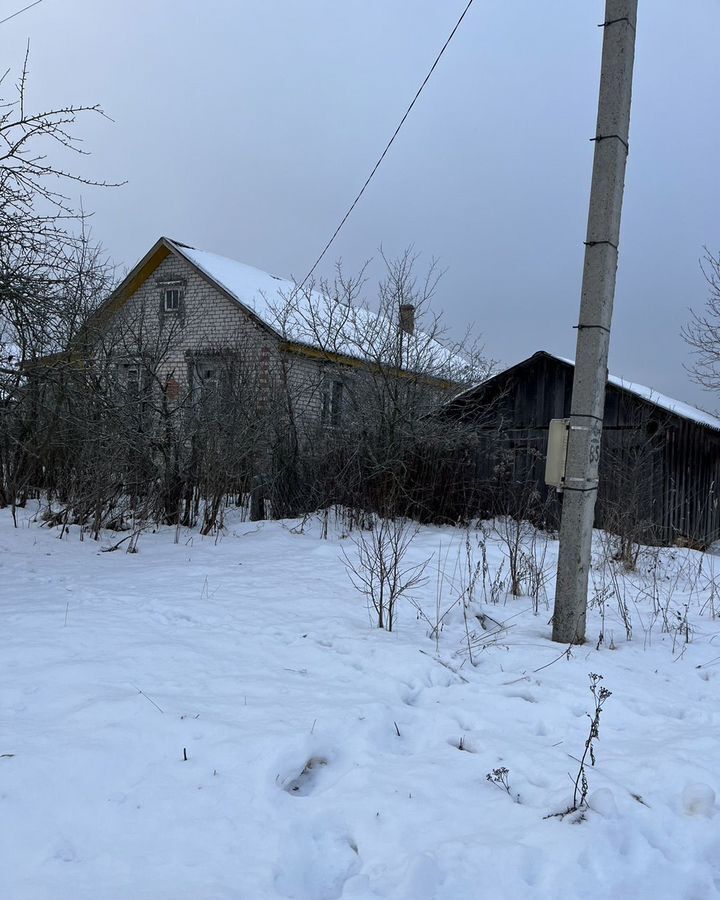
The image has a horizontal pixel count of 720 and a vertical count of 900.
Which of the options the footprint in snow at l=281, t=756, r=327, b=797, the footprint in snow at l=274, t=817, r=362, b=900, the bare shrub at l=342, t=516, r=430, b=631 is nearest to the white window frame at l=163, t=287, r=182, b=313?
the bare shrub at l=342, t=516, r=430, b=631

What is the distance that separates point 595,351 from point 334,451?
763 centimetres

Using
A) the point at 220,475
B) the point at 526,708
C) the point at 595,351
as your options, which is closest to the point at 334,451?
the point at 220,475

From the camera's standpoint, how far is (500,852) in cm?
242

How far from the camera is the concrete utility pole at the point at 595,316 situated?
500 centimetres

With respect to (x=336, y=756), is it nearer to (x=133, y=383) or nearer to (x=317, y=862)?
(x=317, y=862)

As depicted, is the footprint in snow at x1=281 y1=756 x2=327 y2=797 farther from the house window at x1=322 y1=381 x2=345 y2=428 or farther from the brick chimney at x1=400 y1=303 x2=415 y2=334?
the brick chimney at x1=400 y1=303 x2=415 y2=334

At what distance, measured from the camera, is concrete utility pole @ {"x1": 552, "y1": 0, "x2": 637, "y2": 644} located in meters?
5.00

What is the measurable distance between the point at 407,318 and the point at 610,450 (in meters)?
4.61

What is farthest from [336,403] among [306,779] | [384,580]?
[306,779]

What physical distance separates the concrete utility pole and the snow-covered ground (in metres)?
0.50

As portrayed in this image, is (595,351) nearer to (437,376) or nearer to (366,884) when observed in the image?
(366,884)

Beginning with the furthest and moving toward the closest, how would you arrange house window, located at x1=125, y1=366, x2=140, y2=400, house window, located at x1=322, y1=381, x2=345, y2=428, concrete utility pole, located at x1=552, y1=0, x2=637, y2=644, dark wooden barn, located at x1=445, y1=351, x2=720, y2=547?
1. house window, located at x1=322, y1=381, x2=345, y2=428
2. dark wooden barn, located at x1=445, y1=351, x2=720, y2=547
3. house window, located at x1=125, y1=366, x2=140, y2=400
4. concrete utility pole, located at x1=552, y1=0, x2=637, y2=644

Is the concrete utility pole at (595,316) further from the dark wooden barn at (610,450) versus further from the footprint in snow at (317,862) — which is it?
the dark wooden barn at (610,450)

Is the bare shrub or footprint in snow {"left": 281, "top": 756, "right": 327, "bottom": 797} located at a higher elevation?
the bare shrub
